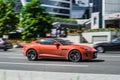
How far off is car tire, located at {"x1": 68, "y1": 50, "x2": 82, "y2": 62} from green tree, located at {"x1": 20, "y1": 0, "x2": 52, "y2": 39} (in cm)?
3127

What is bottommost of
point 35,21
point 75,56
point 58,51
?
point 75,56

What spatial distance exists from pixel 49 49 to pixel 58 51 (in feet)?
1.91

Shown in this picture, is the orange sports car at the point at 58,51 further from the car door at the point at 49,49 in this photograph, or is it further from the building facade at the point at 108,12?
the building facade at the point at 108,12

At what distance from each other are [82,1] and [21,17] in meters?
108

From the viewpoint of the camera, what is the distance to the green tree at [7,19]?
5469cm

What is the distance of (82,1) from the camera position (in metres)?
161

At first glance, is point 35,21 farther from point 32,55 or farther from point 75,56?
point 75,56

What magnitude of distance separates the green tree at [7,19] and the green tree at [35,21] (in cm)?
288

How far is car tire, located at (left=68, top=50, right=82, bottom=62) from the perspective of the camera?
65.4ft

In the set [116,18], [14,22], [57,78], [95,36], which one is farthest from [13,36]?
[57,78]

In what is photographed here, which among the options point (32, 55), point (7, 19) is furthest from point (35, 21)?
point (32, 55)

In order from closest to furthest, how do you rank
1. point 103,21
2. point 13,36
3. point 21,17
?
point 21,17 < point 13,36 < point 103,21

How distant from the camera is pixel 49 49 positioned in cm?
2095

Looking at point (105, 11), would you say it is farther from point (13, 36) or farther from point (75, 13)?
point (75, 13)
